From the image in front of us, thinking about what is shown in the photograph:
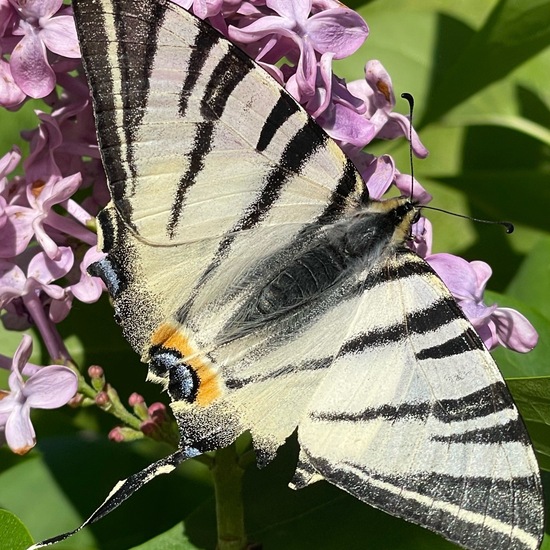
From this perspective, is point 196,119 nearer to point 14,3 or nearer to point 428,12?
point 14,3

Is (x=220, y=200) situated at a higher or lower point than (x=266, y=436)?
higher

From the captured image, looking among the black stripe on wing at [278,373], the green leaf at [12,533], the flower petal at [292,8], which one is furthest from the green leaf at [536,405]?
the green leaf at [12,533]

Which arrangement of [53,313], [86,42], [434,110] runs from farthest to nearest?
[434,110]
[53,313]
[86,42]

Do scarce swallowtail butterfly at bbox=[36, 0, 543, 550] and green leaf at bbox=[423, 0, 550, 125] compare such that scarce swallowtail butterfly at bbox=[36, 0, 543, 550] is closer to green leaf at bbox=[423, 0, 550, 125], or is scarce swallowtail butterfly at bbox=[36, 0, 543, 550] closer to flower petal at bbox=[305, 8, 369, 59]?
flower petal at bbox=[305, 8, 369, 59]

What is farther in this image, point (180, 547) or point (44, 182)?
point (180, 547)

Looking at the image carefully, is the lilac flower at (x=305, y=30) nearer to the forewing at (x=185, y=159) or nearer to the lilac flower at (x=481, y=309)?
the forewing at (x=185, y=159)

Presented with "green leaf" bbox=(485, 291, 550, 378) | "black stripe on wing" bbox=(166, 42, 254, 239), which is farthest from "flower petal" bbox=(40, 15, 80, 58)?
"green leaf" bbox=(485, 291, 550, 378)

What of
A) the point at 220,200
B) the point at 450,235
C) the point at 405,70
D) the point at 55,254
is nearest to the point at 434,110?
the point at 405,70
